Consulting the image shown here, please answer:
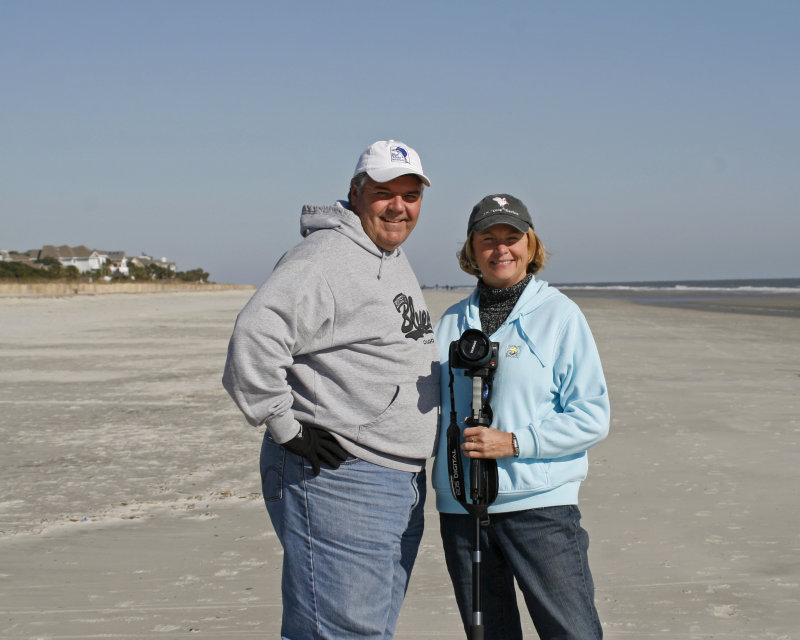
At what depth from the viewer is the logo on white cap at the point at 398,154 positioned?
8.04ft

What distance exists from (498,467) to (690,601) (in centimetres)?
174

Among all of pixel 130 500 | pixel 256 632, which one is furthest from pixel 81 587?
pixel 130 500

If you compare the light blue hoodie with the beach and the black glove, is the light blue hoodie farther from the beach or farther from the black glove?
the beach

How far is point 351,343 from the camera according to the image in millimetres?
2326

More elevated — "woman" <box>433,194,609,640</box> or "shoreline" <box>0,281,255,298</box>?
"woman" <box>433,194,609,640</box>

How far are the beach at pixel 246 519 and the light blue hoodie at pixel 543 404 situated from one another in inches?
48.4

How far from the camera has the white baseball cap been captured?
2426 millimetres

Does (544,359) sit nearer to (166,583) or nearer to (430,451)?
(430,451)

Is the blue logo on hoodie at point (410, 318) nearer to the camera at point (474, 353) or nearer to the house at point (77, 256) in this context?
the camera at point (474, 353)

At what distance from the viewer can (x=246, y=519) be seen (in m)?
4.79

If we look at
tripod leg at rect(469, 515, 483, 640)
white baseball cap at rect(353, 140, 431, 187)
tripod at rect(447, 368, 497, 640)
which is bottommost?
tripod leg at rect(469, 515, 483, 640)

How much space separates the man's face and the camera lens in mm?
410

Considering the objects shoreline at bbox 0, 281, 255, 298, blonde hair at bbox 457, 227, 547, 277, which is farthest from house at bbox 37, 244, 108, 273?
blonde hair at bbox 457, 227, 547, 277

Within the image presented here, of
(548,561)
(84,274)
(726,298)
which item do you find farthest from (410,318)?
(84,274)
